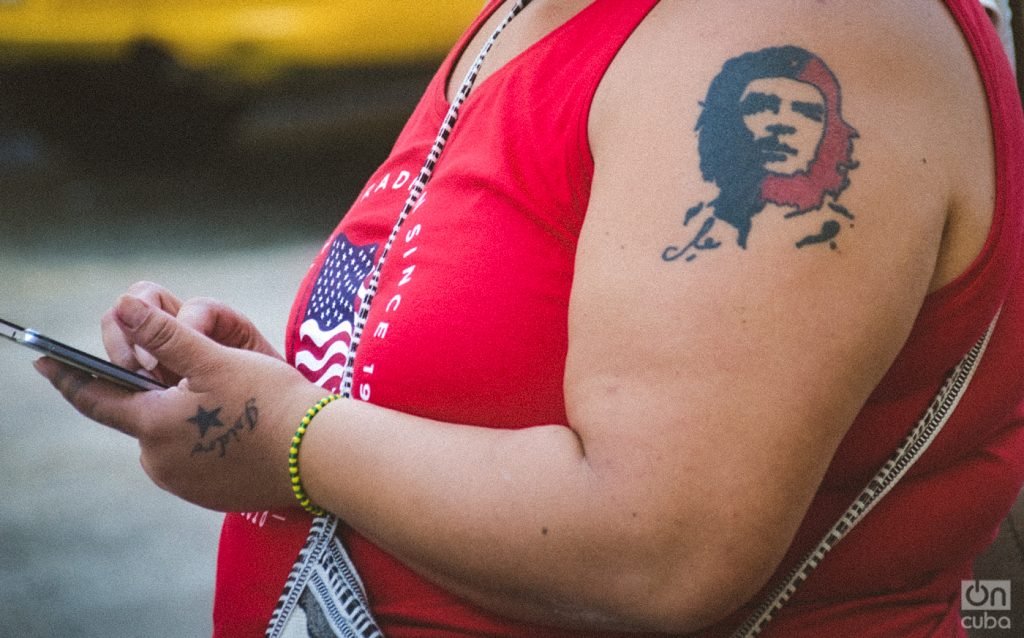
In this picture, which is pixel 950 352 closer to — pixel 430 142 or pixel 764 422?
pixel 764 422

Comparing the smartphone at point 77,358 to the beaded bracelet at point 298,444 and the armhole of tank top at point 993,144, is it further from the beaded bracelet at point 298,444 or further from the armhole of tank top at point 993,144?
the armhole of tank top at point 993,144

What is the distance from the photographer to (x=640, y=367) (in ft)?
2.58

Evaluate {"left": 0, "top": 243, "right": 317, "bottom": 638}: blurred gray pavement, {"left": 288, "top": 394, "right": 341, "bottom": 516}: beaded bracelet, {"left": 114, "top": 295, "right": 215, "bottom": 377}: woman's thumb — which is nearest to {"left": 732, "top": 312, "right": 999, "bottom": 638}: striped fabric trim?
{"left": 288, "top": 394, "right": 341, "bottom": 516}: beaded bracelet

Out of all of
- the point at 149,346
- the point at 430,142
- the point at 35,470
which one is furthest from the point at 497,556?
the point at 35,470

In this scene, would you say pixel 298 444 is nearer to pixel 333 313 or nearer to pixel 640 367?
pixel 333 313

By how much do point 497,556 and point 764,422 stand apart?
0.76 ft

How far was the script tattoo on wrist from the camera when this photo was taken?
98 cm

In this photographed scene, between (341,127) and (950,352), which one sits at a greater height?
(341,127)

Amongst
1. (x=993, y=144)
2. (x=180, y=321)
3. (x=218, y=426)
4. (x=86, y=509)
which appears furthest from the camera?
(x=86, y=509)

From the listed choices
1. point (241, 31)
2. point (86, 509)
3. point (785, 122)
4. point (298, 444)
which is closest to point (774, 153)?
point (785, 122)

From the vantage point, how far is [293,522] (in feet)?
3.45

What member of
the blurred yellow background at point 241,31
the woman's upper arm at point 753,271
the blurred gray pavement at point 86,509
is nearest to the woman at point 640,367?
the woman's upper arm at point 753,271

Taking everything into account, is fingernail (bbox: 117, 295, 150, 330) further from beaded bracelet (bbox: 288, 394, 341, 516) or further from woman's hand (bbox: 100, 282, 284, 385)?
beaded bracelet (bbox: 288, 394, 341, 516)

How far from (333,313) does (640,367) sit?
45 cm
